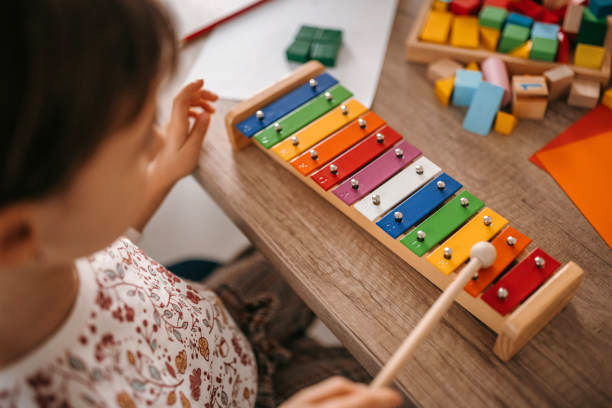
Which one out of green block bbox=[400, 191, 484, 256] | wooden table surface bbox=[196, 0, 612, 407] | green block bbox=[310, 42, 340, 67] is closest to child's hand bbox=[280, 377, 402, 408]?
wooden table surface bbox=[196, 0, 612, 407]

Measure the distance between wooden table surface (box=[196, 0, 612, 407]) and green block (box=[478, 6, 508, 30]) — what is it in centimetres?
16

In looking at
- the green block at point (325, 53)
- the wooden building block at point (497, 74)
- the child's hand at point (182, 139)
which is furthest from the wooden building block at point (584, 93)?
the child's hand at point (182, 139)

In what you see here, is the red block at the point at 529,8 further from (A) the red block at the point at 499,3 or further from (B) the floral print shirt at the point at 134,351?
(B) the floral print shirt at the point at 134,351

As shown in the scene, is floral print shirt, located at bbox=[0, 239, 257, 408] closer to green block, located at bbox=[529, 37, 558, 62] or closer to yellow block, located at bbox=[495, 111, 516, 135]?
yellow block, located at bbox=[495, 111, 516, 135]

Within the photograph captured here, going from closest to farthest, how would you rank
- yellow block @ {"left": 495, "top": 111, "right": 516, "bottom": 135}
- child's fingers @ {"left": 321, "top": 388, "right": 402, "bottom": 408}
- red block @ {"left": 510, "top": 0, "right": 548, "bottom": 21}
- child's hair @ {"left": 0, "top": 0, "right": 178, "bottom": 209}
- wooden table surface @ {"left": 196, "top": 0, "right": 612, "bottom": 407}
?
1. child's hair @ {"left": 0, "top": 0, "right": 178, "bottom": 209}
2. child's fingers @ {"left": 321, "top": 388, "right": 402, "bottom": 408}
3. wooden table surface @ {"left": 196, "top": 0, "right": 612, "bottom": 407}
4. yellow block @ {"left": 495, "top": 111, "right": 516, "bottom": 135}
5. red block @ {"left": 510, "top": 0, "right": 548, "bottom": 21}

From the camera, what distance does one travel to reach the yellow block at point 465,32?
938 mm

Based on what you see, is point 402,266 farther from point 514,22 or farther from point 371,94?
point 514,22

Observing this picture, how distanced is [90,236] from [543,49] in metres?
0.83

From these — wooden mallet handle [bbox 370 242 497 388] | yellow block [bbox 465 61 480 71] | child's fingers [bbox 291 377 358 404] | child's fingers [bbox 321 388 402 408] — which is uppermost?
yellow block [bbox 465 61 480 71]

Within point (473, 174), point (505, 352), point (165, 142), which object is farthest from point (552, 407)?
point (165, 142)

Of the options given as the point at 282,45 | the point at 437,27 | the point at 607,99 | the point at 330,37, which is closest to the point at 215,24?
the point at 282,45

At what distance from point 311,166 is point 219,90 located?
31 cm

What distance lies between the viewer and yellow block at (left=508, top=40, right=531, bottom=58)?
903 millimetres

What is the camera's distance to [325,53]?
3.17 ft
